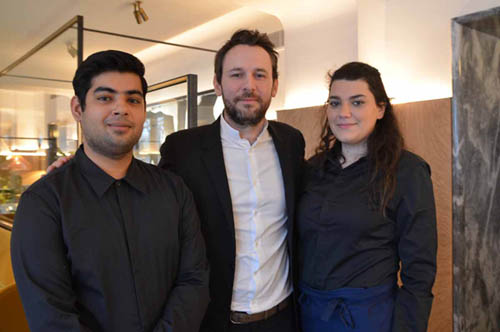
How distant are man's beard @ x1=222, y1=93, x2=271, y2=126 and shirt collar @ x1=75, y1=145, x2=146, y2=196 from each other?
55 centimetres

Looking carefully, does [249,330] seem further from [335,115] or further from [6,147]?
[6,147]

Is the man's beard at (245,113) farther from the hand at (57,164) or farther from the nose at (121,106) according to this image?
the hand at (57,164)

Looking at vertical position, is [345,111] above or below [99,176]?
above

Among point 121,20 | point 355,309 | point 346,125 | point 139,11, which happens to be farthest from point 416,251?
point 121,20

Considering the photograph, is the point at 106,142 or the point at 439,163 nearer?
the point at 106,142

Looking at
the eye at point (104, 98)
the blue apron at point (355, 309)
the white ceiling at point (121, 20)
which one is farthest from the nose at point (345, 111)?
the white ceiling at point (121, 20)

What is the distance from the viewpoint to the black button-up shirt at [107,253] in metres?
1.20

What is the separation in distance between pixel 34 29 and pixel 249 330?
18.3 feet

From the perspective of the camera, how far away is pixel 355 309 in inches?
66.2

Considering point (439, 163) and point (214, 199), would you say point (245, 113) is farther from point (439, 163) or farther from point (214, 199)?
point (439, 163)

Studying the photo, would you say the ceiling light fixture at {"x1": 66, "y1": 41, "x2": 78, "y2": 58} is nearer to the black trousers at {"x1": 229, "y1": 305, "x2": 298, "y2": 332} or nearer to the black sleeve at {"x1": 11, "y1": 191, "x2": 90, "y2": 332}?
the black sleeve at {"x1": 11, "y1": 191, "x2": 90, "y2": 332}

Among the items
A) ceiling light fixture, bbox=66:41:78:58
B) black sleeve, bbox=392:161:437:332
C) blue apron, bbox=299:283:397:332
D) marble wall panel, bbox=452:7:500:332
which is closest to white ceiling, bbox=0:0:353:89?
ceiling light fixture, bbox=66:41:78:58

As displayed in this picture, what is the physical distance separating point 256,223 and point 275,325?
46 centimetres

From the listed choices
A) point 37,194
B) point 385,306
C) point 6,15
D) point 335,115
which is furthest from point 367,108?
point 6,15
